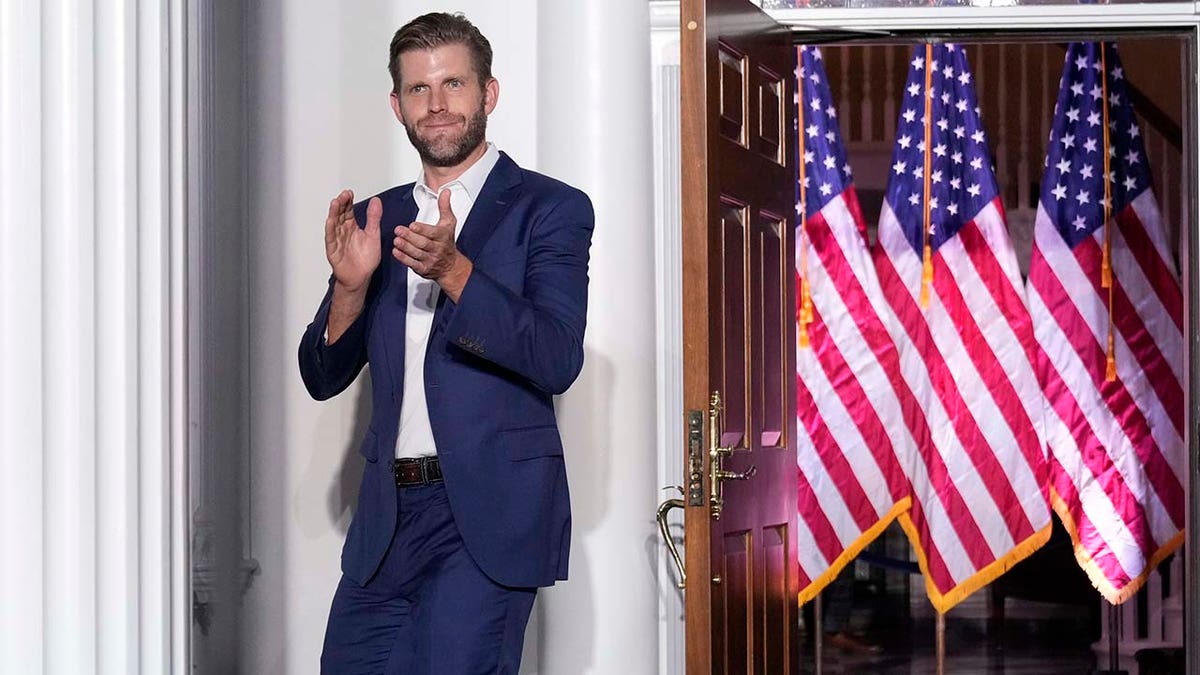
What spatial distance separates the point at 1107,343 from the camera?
6.21m

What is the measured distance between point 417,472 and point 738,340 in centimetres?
115

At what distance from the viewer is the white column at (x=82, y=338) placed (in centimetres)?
170

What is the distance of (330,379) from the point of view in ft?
10.6

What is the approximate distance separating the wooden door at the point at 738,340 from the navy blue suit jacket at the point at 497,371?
19.3 inches

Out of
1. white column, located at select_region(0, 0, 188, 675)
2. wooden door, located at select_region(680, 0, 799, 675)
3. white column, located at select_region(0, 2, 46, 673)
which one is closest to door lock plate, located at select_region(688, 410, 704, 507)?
wooden door, located at select_region(680, 0, 799, 675)

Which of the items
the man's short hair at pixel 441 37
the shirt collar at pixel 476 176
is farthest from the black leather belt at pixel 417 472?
the man's short hair at pixel 441 37

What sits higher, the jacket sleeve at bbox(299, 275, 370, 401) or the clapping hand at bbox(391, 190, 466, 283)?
the clapping hand at bbox(391, 190, 466, 283)

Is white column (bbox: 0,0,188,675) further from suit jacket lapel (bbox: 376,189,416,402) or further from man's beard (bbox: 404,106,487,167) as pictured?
man's beard (bbox: 404,106,487,167)

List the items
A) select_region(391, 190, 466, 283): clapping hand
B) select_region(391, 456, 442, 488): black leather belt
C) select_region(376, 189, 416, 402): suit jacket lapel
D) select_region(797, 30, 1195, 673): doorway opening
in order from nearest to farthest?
select_region(391, 190, 466, 283): clapping hand, select_region(391, 456, 442, 488): black leather belt, select_region(376, 189, 416, 402): suit jacket lapel, select_region(797, 30, 1195, 673): doorway opening

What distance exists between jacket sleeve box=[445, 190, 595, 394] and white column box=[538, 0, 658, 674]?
0.97 metres

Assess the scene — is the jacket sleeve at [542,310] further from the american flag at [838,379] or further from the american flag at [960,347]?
the american flag at [960,347]

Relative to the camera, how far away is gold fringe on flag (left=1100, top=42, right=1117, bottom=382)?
20.3 ft

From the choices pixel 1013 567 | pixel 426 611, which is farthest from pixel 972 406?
pixel 426 611

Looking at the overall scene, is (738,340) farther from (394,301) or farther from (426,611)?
(426,611)
